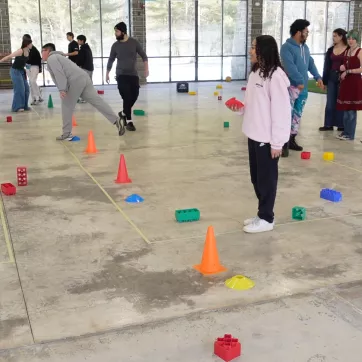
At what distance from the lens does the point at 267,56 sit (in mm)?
4520

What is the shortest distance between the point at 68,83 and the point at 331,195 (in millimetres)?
5003

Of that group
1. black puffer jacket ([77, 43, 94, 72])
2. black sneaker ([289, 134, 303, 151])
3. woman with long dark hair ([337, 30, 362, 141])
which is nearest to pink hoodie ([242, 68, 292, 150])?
black sneaker ([289, 134, 303, 151])

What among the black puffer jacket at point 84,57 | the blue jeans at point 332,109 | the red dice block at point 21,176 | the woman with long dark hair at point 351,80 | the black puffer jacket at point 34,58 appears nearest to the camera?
the red dice block at point 21,176

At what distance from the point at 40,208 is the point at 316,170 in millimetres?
3663

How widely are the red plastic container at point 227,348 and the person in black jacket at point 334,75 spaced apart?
7.31 m

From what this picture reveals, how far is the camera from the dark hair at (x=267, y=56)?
4.52 metres

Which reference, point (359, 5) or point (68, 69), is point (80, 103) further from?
point (359, 5)

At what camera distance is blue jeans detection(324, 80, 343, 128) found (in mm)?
9828

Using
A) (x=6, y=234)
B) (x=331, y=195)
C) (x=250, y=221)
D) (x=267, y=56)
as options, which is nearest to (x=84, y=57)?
(x=331, y=195)

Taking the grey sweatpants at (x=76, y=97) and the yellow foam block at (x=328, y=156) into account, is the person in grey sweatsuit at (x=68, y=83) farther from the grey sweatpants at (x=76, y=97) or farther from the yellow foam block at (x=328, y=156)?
the yellow foam block at (x=328, y=156)

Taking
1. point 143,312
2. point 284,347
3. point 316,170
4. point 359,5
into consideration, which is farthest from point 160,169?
point 359,5

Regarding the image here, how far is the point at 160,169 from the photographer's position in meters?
7.44

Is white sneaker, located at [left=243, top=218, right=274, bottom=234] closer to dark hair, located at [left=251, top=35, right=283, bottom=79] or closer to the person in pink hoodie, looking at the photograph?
the person in pink hoodie

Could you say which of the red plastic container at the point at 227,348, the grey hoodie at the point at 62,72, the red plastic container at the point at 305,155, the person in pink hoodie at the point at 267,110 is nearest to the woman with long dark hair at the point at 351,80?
the red plastic container at the point at 305,155
